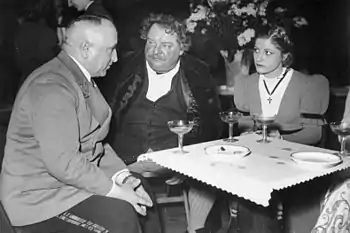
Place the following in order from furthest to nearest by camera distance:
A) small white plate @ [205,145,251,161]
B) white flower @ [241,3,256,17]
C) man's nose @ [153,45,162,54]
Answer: white flower @ [241,3,256,17] → man's nose @ [153,45,162,54] → small white plate @ [205,145,251,161]

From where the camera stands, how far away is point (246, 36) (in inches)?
85.0

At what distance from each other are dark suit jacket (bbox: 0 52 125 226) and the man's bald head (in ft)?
0.23

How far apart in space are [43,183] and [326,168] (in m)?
1.06

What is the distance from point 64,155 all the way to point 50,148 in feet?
0.17

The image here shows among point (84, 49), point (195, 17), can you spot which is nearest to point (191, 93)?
point (195, 17)

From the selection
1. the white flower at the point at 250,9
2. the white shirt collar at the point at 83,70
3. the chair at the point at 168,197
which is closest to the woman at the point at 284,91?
the white flower at the point at 250,9

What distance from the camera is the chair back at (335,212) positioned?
1896 millimetres

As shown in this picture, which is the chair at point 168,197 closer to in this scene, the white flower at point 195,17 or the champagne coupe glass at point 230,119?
the champagne coupe glass at point 230,119

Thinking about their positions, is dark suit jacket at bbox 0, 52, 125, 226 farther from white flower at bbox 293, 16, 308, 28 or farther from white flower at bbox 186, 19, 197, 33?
white flower at bbox 293, 16, 308, 28

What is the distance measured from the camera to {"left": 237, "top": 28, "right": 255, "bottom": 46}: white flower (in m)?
2.15

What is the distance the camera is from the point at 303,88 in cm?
223

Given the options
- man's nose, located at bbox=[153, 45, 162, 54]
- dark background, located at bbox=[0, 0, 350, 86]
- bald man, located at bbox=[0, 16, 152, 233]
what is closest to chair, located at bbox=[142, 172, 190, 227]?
bald man, located at bbox=[0, 16, 152, 233]

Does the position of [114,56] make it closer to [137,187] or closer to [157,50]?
[157,50]

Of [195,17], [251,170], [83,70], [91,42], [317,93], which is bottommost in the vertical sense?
[251,170]
